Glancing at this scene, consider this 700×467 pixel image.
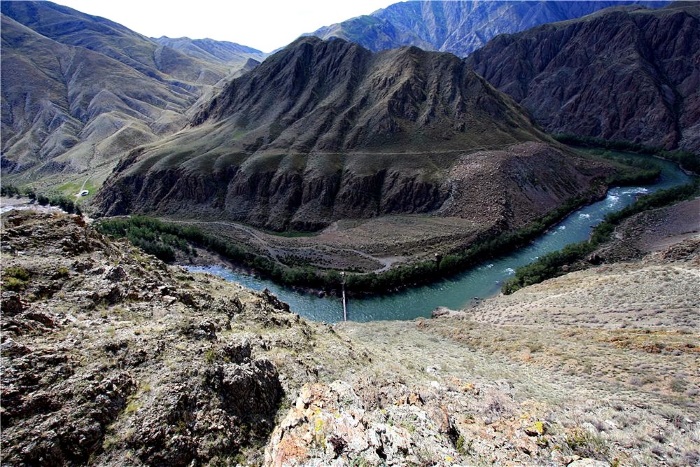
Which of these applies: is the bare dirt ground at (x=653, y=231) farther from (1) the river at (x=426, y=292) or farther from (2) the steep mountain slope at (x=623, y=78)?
(2) the steep mountain slope at (x=623, y=78)

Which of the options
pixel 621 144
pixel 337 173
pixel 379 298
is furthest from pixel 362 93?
pixel 621 144

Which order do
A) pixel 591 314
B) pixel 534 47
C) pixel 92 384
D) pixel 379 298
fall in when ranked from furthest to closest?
pixel 534 47
pixel 379 298
pixel 591 314
pixel 92 384

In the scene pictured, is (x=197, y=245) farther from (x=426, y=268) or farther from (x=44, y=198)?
(x=44, y=198)

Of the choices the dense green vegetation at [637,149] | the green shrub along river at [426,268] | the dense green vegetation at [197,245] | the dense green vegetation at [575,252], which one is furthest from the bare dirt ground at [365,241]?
the dense green vegetation at [637,149]

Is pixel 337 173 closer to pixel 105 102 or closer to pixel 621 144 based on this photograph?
pixel 621 144

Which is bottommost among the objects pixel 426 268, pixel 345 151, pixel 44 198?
pixel 44 198

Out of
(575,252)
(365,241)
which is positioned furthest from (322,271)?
(575,252)
